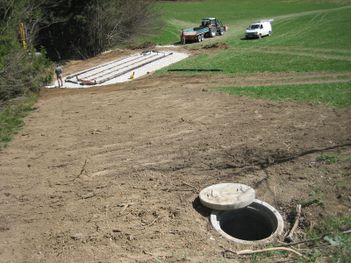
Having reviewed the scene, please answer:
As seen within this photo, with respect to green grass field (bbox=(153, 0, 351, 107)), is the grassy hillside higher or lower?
higher

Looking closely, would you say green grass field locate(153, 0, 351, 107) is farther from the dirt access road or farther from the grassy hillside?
the dirt access road

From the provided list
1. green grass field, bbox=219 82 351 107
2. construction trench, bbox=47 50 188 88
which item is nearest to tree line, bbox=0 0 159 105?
construction trench, bbox=47 50 188 88

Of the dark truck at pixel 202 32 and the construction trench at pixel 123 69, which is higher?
the dark truck at pixel 202 32

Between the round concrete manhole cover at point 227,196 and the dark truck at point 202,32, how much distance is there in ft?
87.9

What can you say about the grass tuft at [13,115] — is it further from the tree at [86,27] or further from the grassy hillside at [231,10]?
the grassy hillside at [231,10]

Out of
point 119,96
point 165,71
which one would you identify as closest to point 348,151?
point 119,96

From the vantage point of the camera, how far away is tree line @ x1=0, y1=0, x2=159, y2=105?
65.9 ft

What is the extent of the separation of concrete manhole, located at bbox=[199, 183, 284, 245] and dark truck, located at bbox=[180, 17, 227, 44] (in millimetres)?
26945

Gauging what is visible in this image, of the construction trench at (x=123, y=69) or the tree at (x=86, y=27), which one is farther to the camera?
the tree at (x=86, y=27)

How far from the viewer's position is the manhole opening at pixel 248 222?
9242 mm

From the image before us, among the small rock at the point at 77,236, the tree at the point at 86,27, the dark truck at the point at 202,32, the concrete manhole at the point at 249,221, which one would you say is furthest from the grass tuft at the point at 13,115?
the dark truck at the point at 202,32

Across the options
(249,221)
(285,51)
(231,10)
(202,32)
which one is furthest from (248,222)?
(231,10)

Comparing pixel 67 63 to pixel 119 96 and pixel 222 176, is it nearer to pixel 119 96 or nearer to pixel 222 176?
pixel 119 96

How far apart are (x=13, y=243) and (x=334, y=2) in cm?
5683
